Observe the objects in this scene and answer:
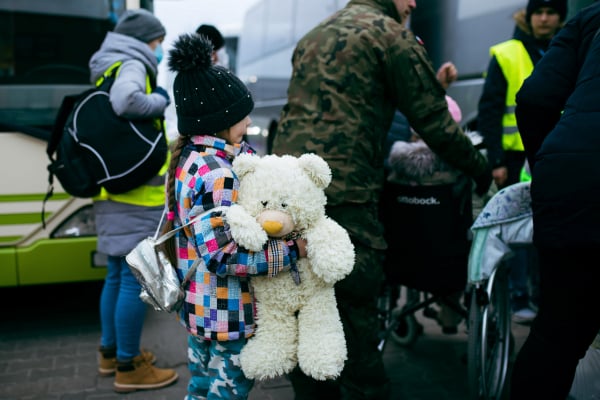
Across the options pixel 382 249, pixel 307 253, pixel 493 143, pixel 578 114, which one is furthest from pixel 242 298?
pixel 493 143

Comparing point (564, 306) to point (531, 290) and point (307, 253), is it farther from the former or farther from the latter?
point (531, 290)

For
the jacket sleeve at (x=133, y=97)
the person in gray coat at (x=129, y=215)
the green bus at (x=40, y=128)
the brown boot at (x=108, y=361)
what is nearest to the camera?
the jacket sleeve at (x=133, y=97)

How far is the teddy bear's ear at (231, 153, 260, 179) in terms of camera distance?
2.09 meters

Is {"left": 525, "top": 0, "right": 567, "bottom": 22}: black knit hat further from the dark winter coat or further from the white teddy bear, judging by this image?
the white teddy bear

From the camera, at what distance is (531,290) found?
4.57 meters

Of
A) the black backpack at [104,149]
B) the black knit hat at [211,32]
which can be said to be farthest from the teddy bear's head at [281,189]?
the black knit hat at [211,32]

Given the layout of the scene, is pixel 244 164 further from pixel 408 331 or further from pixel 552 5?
pixel 552 5

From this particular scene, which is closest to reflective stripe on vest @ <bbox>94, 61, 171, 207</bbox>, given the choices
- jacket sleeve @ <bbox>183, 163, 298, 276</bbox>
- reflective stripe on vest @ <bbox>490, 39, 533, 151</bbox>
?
jacket sleeve @ <bbox>183, 163, 298, 276</bbox>

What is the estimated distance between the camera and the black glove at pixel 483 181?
298 centimetres

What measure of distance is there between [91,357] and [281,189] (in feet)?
8.34

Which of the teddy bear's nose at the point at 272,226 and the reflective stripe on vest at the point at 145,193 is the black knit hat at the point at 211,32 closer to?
the reflective stripe on vest at the point at 145,193

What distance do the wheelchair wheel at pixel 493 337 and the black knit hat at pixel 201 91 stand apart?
144 centimetres

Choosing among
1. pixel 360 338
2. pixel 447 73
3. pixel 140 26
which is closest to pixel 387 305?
pixel 360 338

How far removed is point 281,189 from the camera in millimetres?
2061
